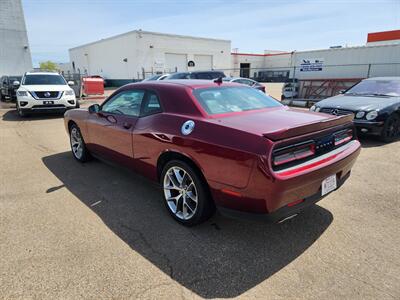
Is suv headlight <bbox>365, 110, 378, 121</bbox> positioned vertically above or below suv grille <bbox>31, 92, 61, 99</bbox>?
below

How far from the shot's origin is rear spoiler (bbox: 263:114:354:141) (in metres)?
2.32

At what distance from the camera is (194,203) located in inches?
119

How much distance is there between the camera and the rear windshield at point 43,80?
1115cm

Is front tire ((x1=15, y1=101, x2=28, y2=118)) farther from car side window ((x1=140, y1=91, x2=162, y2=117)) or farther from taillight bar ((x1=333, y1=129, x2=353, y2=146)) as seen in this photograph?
taillight bar ((x1=333, y1=129, x2=353, y2=146))

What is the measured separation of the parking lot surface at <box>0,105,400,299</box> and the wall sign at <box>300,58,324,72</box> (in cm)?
1331

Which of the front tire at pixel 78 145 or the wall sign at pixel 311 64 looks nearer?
the front tire at pixel 78 145

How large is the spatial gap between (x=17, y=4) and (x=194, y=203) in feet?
87.8

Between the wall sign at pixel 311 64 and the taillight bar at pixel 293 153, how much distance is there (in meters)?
15.2

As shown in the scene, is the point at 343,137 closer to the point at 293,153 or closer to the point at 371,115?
the point at 293,153

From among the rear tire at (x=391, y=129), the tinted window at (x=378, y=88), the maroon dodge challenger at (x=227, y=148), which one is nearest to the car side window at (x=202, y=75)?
the tinted window at (x=378, y=88)

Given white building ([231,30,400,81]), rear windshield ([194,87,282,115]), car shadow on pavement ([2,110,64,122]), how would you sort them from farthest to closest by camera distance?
1. white building ([231,30,400,81])
2. car shadow on pavement ([2,110,64,122])
3. rear windshield ([194,87,282,115])

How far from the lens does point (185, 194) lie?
3057mm

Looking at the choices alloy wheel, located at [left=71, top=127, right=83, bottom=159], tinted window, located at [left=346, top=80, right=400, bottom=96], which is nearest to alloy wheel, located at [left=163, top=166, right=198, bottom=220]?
alloy wheel, located at [left=71, top=127, right=83, bottom=159]

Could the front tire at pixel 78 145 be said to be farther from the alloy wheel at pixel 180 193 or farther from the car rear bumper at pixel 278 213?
the car rear bumper at pixel 278 213
